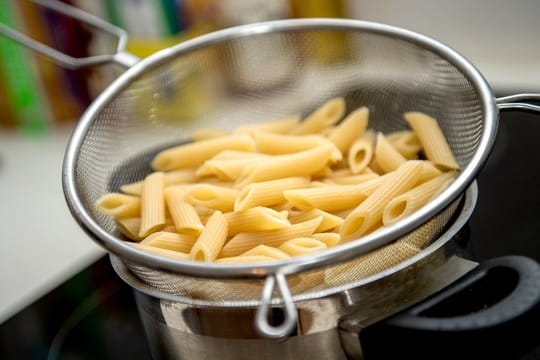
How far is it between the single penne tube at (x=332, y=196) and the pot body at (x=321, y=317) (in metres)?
0.11

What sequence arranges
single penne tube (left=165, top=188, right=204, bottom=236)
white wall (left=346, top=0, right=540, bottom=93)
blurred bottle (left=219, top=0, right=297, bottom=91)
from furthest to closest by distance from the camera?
white wall (left=346, top=0, right=540, bottom=93) → blurred bottle (left=219, top=0, right=297, bottom=91) → single penne tube (left=165, top=188, right=204, bottom=236)

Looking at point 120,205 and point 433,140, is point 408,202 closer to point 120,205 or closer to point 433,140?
point 433,140

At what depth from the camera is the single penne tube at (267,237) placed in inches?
A: 26.3

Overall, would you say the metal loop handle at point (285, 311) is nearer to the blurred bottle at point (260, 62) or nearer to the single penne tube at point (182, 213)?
the single penne tube at point (182, 213)

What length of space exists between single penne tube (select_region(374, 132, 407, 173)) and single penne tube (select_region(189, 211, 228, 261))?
0.60 feet

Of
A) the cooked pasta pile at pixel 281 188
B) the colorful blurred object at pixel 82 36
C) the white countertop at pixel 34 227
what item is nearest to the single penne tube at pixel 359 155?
the cooked pasta pile at pixel 281 188

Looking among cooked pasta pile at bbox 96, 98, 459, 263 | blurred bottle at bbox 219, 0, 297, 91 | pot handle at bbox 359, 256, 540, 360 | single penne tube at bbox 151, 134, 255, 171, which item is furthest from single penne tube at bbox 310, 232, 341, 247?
blurred bottle at bbox 219, 0, 297, 91

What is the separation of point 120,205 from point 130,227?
0.03 meters

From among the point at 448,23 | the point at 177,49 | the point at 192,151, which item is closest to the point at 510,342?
the point at 192,151

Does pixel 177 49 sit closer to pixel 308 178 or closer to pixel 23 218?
pixel 308 178

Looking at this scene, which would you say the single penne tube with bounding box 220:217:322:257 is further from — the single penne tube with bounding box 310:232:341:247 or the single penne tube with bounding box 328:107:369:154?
the single penne tube with bounding box 328:107:369:154

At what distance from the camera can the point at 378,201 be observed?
670 millimetres

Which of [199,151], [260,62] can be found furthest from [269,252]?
[260,62]

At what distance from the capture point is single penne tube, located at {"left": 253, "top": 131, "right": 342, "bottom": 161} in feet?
2.67
